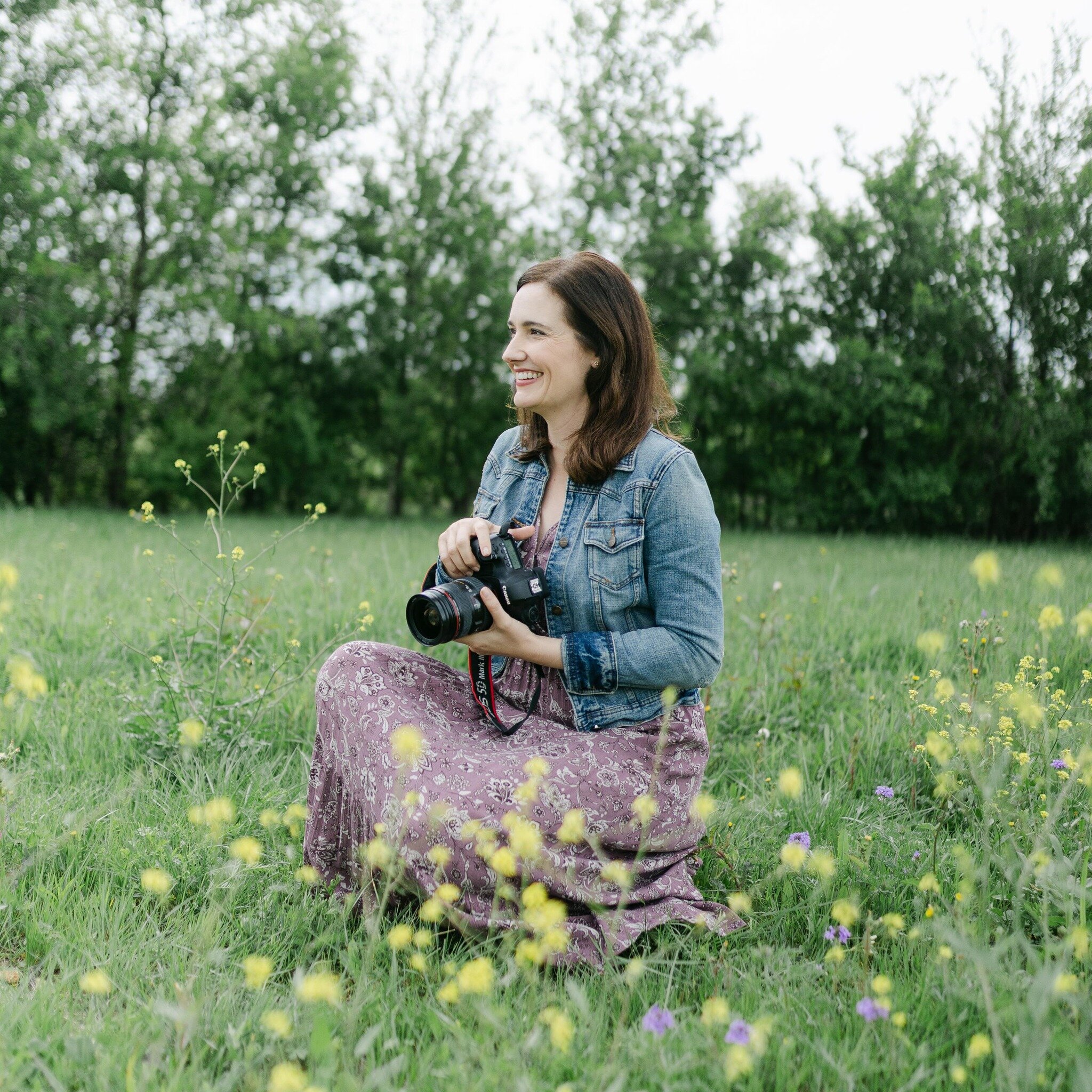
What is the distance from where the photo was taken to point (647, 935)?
2025 mm

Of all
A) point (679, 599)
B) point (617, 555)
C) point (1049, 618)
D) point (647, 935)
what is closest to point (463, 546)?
point (617, 555)

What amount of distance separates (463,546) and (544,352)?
1.86ft

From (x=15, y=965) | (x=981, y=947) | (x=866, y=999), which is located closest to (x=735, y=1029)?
(x=866, y=999)

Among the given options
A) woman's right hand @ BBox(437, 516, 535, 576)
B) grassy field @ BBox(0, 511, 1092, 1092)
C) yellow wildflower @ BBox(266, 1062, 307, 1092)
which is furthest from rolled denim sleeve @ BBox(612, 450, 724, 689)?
yellow wildflower @ BBox(266, 1062, 307, 1092)

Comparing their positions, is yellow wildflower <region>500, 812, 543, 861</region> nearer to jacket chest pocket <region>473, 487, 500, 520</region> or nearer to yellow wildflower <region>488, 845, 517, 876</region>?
yellow wildflower <region>488, 845, 517, 876</region>

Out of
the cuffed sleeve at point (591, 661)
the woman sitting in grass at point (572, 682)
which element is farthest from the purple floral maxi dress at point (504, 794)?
the cuffed sleeve at point (591, 661)

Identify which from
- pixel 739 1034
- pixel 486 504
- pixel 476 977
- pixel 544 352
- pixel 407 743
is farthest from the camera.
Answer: pixel 486 504

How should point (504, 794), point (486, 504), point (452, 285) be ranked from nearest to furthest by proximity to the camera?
point (504, 794) → point (486, 504) → point (452, 285)

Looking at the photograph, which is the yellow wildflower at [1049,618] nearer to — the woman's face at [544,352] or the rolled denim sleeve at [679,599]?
the rolled denim sleeve at [679,599]

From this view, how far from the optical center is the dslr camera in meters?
1.97

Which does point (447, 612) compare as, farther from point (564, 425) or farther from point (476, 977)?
point (476, 977)

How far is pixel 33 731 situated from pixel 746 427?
13.8 meters

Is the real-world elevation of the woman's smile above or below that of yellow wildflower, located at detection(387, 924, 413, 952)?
above

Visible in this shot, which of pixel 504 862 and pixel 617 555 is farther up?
pixel 617 555
